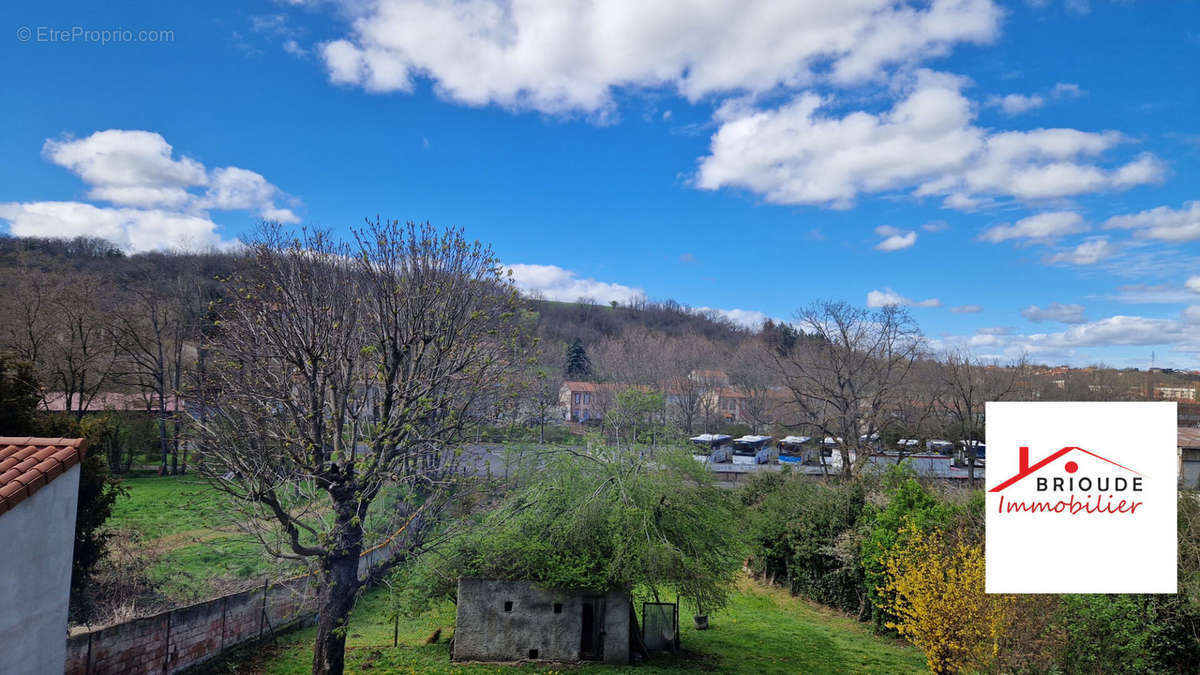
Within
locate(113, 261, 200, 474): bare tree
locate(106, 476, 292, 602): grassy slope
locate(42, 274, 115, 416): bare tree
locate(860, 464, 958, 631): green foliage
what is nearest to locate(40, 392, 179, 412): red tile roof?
locate(113, 261, 200, 474): bare tree

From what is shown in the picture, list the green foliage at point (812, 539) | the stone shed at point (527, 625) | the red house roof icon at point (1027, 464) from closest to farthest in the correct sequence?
the red house roof icon at point (1027, 464) < the stone shed at point (527, 625) < the green foliage at point (812, 539)

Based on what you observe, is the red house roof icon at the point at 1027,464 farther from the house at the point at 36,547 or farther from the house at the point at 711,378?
the house at the point at 711,378

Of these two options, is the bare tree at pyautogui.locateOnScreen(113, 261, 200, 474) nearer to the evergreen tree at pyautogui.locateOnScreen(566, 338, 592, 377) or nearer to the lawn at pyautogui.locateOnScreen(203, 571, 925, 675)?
the lawn at pyautogui.locateOnScreen(203, 571, 925, 675)

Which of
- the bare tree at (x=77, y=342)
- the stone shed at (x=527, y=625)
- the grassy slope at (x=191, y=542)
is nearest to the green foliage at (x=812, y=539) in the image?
the stone shed at (x=527, y=625)

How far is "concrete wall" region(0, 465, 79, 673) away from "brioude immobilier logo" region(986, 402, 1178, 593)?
11295 mm

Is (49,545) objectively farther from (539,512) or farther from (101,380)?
(101,380)

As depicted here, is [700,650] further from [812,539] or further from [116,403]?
[116,403]

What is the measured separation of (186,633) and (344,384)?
227 inches

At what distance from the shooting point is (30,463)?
6832mm

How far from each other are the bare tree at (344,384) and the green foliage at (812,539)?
12363mm

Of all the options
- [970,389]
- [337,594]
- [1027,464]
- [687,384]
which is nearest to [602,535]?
[337,594]

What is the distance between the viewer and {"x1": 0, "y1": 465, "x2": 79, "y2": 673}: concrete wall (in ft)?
20.6

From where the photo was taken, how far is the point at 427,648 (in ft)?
46.7

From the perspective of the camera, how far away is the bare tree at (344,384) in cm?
1066
